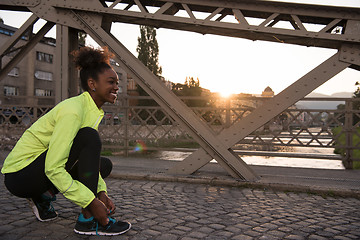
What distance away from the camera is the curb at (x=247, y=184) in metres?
4.68

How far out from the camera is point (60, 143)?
2.45m

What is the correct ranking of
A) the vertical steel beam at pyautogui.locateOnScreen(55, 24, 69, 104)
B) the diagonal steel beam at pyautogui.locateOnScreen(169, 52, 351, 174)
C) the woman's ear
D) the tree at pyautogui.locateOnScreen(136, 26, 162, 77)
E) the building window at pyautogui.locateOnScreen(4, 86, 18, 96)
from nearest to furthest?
the woman's ear < the diagonal steel beam at pyautogui.locateOnScreen(169, 52, 351, 174) < the vertical steel beam at pyautogui.locateOnScreen(55, 24, 69, 104) < the building window at pyautogui.locateOnScreen(4, 86, 18, 96) < the tree at pyautogui.locateOnScreen(136, 26, 162, 77)

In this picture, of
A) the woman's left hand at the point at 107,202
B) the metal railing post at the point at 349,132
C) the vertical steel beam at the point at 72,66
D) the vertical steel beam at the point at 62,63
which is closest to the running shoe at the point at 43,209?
the woman's left hand at the point at 107,202

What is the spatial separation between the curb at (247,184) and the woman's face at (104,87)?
2.78 metres

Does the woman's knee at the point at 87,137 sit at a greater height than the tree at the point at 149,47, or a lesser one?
lesser

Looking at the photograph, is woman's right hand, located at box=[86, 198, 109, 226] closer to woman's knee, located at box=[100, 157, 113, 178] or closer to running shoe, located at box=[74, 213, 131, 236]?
running shoe, located at box=[74, 213, 131, 236]

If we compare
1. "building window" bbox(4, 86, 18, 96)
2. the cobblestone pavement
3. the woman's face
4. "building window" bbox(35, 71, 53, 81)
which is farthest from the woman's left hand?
"building window" bbox(35, 71, 53, 81)

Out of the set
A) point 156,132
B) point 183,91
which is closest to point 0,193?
point 156,132

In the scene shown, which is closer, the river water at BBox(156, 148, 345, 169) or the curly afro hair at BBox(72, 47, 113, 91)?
the curly afro hair at BBox(72, 47, 113, 91)

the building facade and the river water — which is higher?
the building facade

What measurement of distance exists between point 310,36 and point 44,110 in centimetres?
717

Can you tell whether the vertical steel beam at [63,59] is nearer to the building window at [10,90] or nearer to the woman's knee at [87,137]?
the woman's knee at [87,137]

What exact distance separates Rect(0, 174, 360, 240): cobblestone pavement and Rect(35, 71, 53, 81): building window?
46.4 meters

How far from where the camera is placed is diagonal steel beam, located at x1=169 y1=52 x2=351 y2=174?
4816 mm
